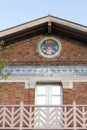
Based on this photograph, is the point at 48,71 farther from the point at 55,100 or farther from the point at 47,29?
the point at 47,29

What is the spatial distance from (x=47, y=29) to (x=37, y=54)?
1.41 meters

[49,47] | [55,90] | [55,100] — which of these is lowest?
[55,100]

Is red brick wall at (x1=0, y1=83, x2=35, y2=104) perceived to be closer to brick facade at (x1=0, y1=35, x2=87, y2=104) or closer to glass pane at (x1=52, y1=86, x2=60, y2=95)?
brick facade at (x1=0, y1=35, x2=87, y2=104)

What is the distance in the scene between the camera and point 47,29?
59.5 ft

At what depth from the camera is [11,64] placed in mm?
17375

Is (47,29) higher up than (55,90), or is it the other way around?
(47,29)

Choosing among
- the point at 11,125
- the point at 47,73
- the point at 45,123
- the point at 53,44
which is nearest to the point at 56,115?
the point at 45,123

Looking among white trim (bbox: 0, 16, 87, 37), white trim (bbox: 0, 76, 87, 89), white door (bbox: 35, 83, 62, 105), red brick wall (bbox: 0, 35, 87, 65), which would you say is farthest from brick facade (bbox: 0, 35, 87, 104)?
white trim (bbox: 0, 16, 87, 37)

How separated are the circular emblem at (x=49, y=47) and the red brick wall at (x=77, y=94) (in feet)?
5.83

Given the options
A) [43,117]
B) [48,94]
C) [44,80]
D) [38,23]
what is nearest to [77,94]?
[48,94]

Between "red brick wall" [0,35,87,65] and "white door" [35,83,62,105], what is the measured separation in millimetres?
1096

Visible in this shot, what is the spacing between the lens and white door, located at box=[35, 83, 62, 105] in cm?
1670

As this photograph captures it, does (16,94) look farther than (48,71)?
No

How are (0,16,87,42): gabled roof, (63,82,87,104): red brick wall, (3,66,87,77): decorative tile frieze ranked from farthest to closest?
(0,16,87,42): gabled roof < (3,66,87,77): decorative tile frieze < (63,82,87,104): red brick wall
